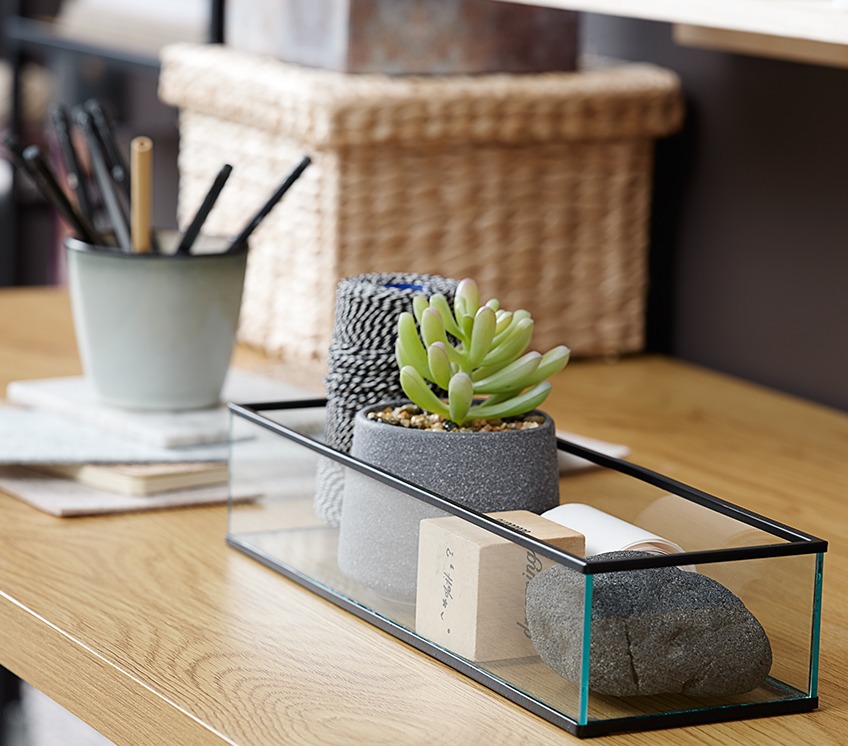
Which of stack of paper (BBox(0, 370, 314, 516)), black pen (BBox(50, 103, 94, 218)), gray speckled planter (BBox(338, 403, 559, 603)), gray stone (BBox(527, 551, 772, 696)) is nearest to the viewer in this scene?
gray stone (BBox(527, 551, 772, 696))

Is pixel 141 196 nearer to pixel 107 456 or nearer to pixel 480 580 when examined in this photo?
pixel 107 456

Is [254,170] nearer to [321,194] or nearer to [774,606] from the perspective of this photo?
[321,194]

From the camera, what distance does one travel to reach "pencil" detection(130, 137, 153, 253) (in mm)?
982

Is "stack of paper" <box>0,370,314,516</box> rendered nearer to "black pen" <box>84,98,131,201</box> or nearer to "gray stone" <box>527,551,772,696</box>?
"black pen" <box>84,98,131,201</box>

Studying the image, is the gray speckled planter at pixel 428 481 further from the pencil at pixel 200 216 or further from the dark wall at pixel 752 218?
the dark wall at pixel 752 218

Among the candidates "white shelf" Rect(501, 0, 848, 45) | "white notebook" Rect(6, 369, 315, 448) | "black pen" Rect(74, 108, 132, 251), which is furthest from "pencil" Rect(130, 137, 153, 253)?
"white shelf" Rect(501, 0, 848, 45)

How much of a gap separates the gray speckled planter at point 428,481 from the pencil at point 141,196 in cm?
34

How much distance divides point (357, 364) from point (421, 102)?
0.43 meters

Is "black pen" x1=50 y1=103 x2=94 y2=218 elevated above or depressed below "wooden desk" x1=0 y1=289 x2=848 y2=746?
above

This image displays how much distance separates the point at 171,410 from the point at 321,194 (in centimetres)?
27

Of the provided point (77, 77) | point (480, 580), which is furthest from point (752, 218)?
point (77, 77)

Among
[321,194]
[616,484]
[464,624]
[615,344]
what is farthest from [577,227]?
[464,624]

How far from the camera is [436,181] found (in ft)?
3.99

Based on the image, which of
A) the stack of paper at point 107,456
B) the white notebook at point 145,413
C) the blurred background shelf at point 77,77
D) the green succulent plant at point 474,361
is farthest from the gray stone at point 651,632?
the blurred background shelf at point 77,77
